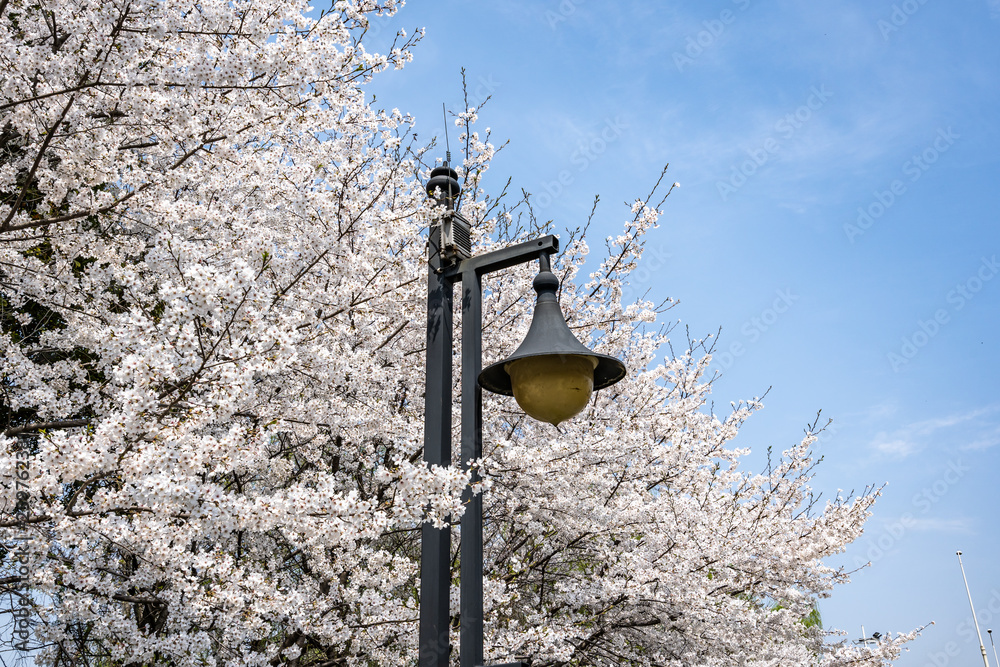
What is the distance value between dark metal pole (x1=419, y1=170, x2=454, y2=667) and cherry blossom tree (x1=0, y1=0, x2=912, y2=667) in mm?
141

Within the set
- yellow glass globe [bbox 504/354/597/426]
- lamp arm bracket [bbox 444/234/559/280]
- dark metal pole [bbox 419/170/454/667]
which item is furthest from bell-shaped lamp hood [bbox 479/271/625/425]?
dark metal pole [bbox 419/170/454/667]

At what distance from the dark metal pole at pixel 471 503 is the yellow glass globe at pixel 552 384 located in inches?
10.2

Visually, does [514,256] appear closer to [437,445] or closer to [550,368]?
[550,368]

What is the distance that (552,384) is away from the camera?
12.0 feet

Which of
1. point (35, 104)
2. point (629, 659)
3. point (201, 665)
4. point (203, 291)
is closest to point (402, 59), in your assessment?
point (35, 104)

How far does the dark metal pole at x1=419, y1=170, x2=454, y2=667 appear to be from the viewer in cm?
322

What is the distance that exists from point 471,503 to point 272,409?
260 centimetres

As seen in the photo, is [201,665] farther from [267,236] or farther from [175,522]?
[267,236]

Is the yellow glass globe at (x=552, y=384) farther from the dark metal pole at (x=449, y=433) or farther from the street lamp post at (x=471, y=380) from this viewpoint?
the dark metal pole at (x=449, y=433)

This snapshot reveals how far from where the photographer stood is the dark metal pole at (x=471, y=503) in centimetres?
315

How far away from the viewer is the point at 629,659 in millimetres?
7027

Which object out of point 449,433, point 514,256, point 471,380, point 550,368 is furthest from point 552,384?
point 514,256

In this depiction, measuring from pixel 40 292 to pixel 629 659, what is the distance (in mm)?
6256

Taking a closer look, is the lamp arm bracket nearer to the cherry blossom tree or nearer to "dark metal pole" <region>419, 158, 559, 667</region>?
"dark metal pole" <region>419, 158, 559, 667</region>
